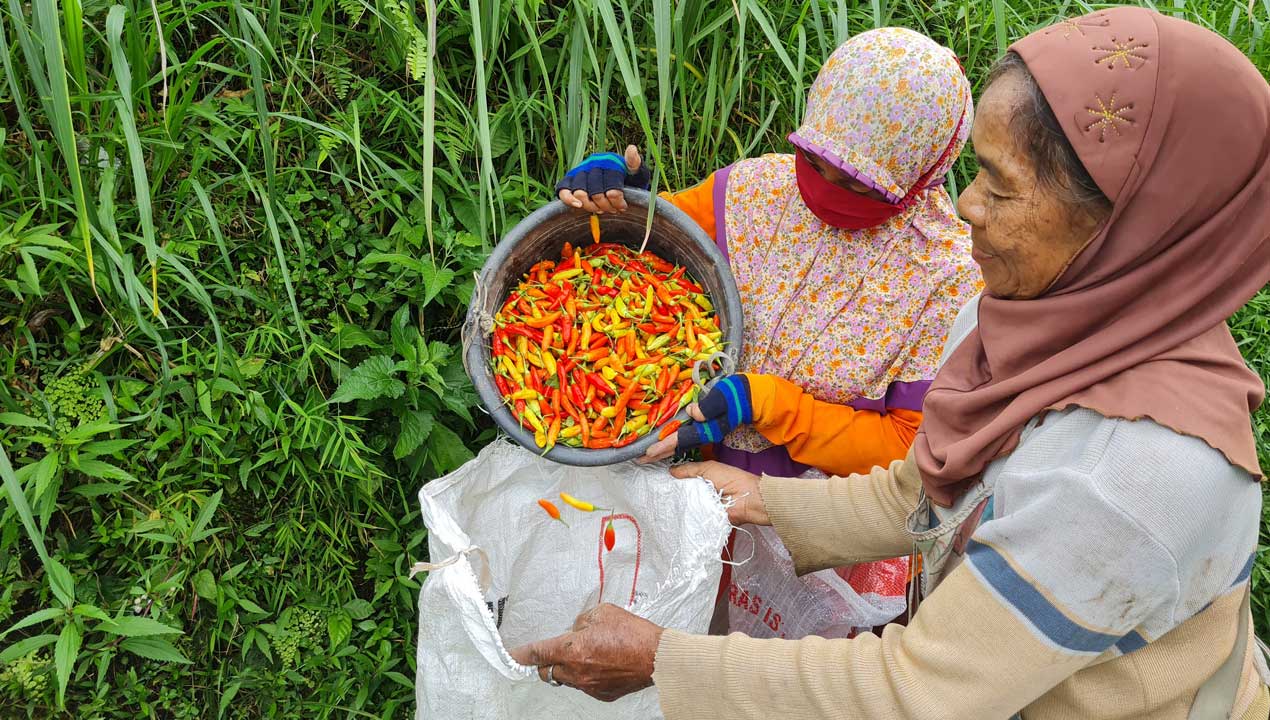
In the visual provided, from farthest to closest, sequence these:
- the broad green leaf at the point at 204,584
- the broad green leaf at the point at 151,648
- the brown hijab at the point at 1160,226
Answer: the broad green leaf at the point at 204,584 < the broad green leaf at the point at 151,648 < the brown hijab at the point at 1160,226

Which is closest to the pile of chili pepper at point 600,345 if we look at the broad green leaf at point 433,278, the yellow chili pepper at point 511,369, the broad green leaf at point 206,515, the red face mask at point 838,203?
the yellow chili pepper at point 511,369

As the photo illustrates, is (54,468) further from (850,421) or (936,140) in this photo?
(936,140)

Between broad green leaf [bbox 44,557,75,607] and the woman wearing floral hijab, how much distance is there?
1.29 metres

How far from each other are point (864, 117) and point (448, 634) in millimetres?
1291

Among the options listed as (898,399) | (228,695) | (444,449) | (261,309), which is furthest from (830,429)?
(228,695)

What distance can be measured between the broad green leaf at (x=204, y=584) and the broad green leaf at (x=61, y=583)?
26cm

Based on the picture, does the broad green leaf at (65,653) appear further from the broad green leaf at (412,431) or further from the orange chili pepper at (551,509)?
the orange chili pepper at (551,509)

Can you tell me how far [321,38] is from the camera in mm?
2270

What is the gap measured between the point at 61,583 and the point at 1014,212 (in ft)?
6.50

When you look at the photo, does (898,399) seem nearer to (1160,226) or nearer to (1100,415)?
(1100,415)

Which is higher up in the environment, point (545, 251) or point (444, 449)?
point (545, 251)

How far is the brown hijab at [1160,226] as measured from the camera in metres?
1.05

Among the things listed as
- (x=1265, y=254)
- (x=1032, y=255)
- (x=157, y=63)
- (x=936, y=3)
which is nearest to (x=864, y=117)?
(x=1032, y=255)

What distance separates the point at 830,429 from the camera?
182cm
